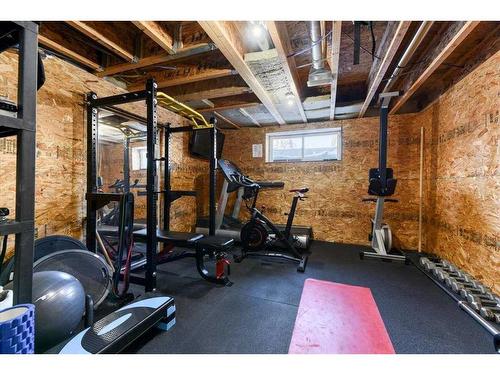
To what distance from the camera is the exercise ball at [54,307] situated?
1254mm

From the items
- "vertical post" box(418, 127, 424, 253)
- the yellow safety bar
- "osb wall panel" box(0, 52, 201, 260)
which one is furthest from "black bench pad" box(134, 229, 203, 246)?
"vertical post" box(418, 127, 424, 253)

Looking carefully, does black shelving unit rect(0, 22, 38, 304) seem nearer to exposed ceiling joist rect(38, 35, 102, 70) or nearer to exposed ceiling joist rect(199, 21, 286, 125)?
exposed ceiling joist rect(199, 21, 286, 125)

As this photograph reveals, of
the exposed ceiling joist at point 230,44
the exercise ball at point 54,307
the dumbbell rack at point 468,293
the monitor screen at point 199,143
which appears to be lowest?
the dumbbell rack at point 468,293

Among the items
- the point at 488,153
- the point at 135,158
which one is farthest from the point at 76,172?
the point at 488,153

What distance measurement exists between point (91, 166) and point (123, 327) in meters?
1.78

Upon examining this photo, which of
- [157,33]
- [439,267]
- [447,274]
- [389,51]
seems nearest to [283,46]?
[389,51]

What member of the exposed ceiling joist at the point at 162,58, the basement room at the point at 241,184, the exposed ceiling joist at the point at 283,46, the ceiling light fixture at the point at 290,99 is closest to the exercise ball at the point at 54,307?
the basement room at the point at 241,184

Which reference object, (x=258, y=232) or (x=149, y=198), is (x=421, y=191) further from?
(x=149, y=198)

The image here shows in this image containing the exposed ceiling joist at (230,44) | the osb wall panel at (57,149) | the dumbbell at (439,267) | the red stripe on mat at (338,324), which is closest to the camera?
the red stripe on mat at (338,324)

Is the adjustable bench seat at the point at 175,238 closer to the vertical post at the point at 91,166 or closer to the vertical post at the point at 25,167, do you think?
the vertical post at the point at 91,166

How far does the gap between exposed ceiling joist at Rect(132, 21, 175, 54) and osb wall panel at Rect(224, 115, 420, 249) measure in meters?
3.07

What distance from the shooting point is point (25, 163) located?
947 millimetres

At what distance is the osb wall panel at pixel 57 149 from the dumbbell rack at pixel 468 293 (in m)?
3.90
